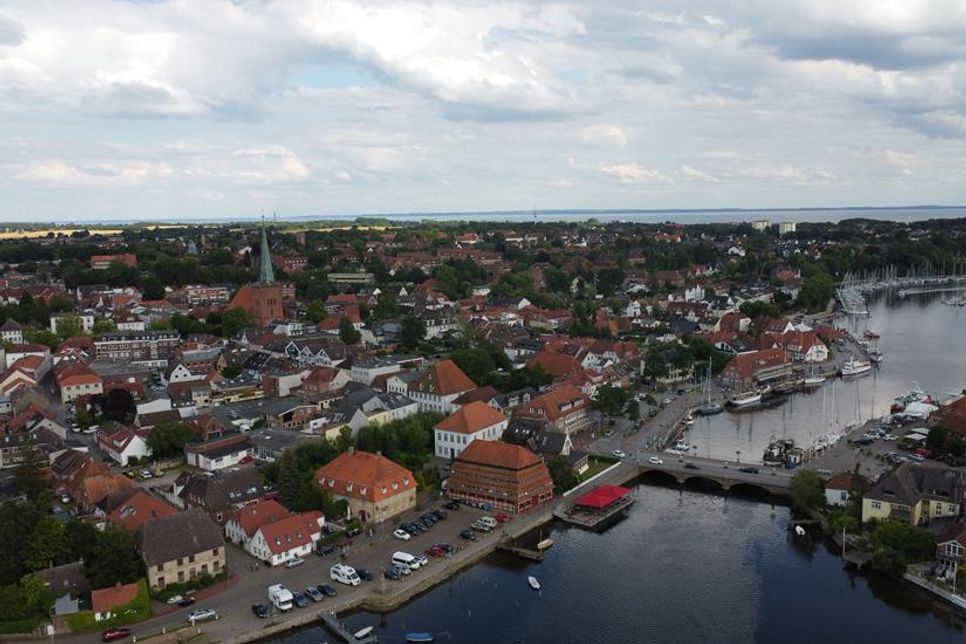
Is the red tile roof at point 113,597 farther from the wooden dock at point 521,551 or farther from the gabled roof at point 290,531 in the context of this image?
the wooden dock at point 521,551

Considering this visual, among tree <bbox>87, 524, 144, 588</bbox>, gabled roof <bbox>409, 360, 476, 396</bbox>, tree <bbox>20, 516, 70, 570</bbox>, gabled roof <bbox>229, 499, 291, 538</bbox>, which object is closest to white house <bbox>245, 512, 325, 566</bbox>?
gabled roof <bbox>229, 499, 291, 538</bbox>

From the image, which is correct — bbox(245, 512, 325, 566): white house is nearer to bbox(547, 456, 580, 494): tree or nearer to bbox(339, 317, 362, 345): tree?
bbox(547, 456, 580, 494): tree

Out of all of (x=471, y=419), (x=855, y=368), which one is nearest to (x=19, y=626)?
(x=471, y=419)

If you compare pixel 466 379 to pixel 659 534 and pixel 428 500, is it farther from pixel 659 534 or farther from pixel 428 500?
pixel 659 534

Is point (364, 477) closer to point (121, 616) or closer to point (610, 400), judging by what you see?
point (121, 616)

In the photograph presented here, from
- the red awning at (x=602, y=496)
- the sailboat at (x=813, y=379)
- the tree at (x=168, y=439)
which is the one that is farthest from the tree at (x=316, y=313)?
the red awning at (x=602, y=496)
